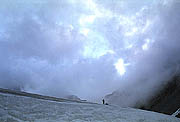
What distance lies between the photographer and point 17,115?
390 cm

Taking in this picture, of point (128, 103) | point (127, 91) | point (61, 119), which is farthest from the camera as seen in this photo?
point (127, 91)

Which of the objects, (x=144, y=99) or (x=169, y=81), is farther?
(x=144, y=99)

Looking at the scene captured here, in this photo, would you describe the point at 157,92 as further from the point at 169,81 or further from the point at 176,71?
the point at 176,71

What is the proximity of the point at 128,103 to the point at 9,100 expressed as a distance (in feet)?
293

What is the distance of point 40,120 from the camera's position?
396 cm

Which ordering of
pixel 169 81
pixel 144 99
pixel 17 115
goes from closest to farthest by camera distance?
1. pixel 17 115
2. pixel 169 81
3. pixel 144 99

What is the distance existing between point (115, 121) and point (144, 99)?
82003mm

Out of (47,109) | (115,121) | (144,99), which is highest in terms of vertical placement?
(144,99)

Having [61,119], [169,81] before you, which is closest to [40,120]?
[61,119]

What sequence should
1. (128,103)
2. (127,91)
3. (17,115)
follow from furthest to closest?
1. (127,91)
2. (128,103)
3. (17,115)

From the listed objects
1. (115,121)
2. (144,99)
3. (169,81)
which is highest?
(169,81)

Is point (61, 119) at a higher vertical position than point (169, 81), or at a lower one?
lower

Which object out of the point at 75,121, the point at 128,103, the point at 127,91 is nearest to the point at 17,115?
the point at 75,121

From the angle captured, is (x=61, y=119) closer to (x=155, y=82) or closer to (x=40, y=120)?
(x=40, y=120)
